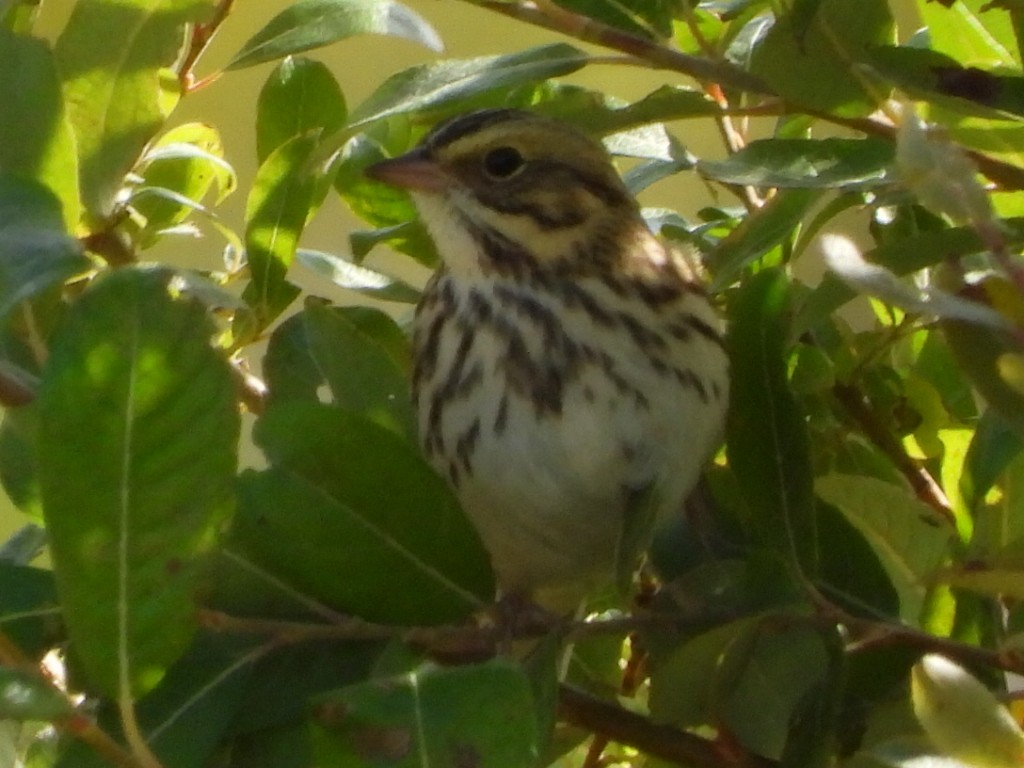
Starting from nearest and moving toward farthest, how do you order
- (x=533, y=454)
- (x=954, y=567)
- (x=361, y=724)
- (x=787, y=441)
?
1. (x=361, y=724)
2. (x=954, y=567)
3. (x=787, y=441)
4. (x=533, y=454)

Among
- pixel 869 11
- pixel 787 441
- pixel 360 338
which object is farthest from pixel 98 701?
pixel 869 11

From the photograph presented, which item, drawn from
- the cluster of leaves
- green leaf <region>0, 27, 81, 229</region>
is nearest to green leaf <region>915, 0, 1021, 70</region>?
the cluster of leaves

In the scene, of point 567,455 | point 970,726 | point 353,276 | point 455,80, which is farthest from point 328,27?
point 970,726

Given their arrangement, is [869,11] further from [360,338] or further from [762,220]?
[360,338]

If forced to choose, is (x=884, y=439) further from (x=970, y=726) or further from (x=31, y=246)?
(x=31, y=246)

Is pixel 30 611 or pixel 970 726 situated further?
pixel 30 611

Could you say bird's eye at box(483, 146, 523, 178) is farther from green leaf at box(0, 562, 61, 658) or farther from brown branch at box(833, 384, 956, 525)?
green leaf at box(0, 562, 61, 658)
